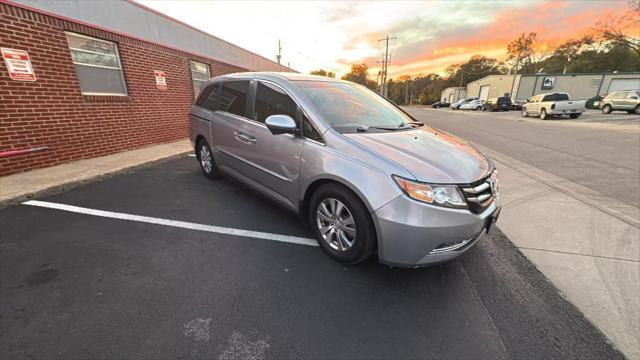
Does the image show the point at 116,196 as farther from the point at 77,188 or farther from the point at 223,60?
the point at 223,60

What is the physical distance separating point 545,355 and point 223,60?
13233 millimetres

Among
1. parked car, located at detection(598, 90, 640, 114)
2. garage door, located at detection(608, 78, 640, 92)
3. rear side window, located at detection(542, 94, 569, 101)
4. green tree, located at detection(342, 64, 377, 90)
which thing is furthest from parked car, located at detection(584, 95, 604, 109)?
green tree, located at detection(342, 64, 377, 90)

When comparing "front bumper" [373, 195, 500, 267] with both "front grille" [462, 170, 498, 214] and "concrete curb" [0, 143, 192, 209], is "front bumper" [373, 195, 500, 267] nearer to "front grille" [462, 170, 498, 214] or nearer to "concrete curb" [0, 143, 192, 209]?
"front grille" [462, 170, 498, 214]

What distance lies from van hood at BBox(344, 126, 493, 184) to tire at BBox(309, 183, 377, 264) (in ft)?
1.62

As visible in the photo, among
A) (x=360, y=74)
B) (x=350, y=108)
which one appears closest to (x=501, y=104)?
(x=350, y=108)

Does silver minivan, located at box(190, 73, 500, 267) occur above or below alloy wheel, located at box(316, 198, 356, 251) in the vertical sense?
above

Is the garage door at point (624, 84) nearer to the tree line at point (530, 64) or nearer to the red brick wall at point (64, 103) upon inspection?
the tree line at point (530, 64)

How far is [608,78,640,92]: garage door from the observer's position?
35531mm

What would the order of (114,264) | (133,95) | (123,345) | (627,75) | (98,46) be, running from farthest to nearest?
(627,75) < (133,95) < (98,46) < (114,264) < (123,345)

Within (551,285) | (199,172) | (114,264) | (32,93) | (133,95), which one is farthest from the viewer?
(133,95)

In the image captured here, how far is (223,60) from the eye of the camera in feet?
39.4

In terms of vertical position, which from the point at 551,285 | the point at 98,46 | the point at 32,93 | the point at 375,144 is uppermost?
the point at 98,46


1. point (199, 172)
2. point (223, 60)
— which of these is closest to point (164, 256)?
point (199, 172)

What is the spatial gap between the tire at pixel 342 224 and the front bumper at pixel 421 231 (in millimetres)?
132
